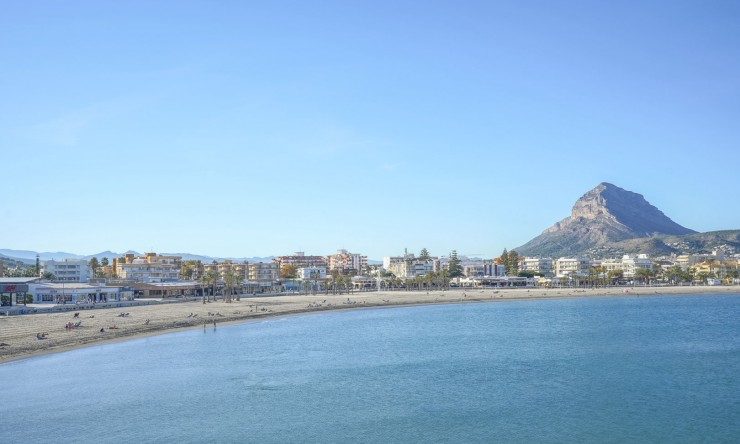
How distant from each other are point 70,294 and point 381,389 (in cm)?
7035

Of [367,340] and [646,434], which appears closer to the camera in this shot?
[646,434]

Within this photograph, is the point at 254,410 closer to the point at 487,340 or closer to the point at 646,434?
the point at 646,434

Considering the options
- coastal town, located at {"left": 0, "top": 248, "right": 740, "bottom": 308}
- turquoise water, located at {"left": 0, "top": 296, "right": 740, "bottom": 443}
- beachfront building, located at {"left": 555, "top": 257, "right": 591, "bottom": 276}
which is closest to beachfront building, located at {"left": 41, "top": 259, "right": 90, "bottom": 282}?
coastal town, located at {"left": 0, "top": 248, "right": 740, "bottom": 308}

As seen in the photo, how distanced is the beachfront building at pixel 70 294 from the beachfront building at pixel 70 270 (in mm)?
41903

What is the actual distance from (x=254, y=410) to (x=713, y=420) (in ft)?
72.8

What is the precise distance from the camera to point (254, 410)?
29594 mm

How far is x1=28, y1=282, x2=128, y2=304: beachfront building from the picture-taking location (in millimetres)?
86562

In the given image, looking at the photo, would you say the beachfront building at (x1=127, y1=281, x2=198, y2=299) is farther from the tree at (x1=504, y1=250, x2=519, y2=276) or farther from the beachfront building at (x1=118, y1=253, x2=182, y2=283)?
the tree at (x1=504, y1=250, x2=519, y2=276)

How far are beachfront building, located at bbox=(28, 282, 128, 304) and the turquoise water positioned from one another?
36.9 meters

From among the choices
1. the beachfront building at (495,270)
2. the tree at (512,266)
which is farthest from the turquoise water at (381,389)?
the beachfront building at (495,270)

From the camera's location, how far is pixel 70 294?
8881 cm

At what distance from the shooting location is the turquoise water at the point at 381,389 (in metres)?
26.3

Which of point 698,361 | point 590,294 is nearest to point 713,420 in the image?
point 698,361

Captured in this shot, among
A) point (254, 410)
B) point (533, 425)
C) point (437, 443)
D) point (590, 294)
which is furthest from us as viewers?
point (590, 294)
